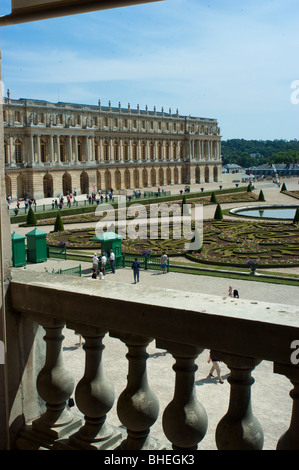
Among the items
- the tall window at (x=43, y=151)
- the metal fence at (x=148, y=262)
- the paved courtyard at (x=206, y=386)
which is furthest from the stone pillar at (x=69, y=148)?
the paved courtyard at (x=206, y=386)

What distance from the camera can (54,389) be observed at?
2.83 metres

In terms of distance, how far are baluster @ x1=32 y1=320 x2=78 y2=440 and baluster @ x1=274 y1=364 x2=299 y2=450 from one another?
125 centimetres

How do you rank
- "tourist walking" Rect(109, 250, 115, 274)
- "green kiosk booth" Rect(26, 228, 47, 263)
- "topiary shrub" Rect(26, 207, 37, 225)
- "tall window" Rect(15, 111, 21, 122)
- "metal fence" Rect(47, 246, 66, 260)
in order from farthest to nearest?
"tall window" Rect(15, 111, 21, 122), "topiary shrub" Rect(26, 207, 37, 225), "metal fence" Rect(47, 246, 66, 260), "green kiosk booth" Rect(26, 228, 47, 263), "tourist walking" Rect(109, 250, 115, 274)

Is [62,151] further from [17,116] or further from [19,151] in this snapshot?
[17,116]

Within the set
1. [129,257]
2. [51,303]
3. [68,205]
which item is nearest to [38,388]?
[51,303]

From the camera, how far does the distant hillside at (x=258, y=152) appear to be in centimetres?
14375

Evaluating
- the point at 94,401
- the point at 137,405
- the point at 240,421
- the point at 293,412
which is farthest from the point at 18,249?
the point at 293,412

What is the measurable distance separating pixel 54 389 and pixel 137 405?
61cm

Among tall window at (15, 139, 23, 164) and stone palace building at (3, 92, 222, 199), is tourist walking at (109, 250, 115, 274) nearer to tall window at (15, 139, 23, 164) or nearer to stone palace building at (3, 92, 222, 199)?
stone palace building at (3, 92, 222, 199)

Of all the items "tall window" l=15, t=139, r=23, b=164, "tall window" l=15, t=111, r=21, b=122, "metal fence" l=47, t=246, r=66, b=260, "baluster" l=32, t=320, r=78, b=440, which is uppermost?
"tall window" l=15, t=111, r=21, b=122

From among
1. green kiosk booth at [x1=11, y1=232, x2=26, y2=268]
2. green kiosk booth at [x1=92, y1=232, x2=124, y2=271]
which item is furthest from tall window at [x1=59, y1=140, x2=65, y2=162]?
green kiosk booth at [x1=92, y1=232, x2=124, y2=271]

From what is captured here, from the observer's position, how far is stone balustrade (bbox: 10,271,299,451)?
205 centimetres

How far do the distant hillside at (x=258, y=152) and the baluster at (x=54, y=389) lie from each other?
5651 inches

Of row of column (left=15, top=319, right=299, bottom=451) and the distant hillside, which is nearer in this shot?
row of column (left=15, top=319, right=299, bottom=451)
